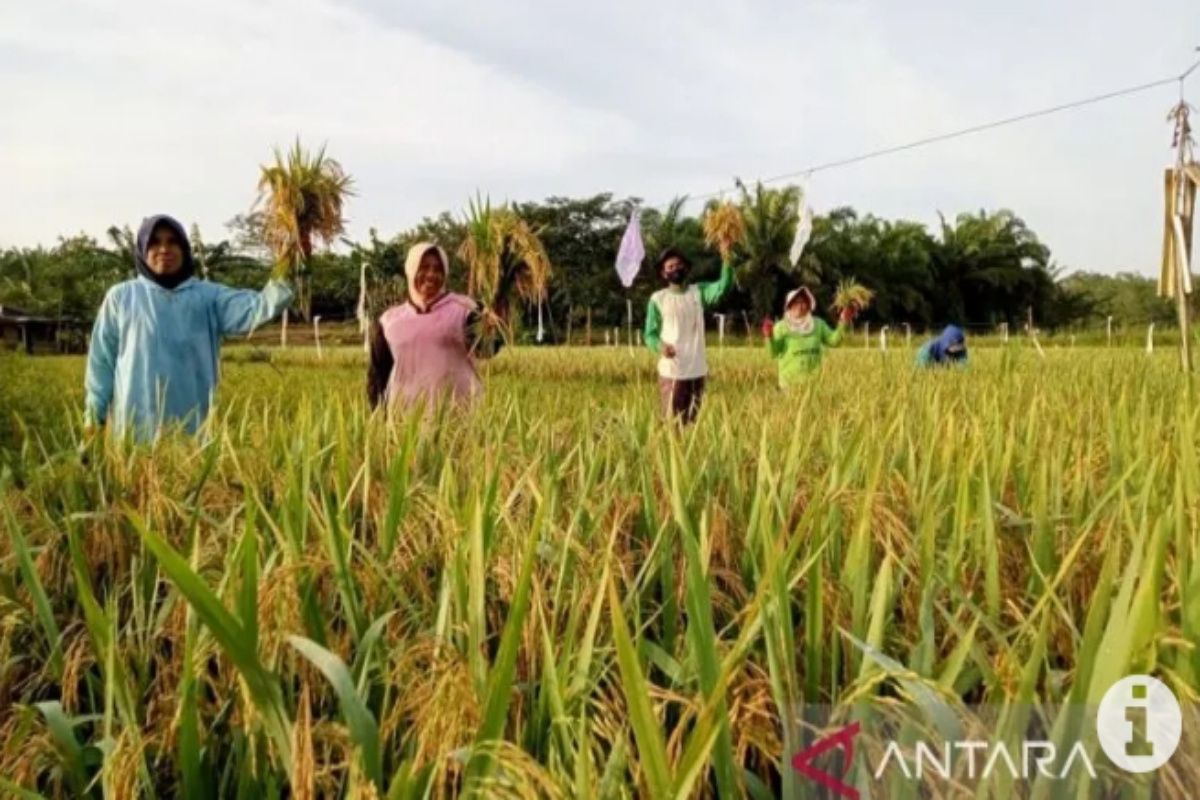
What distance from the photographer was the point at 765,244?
37594mm

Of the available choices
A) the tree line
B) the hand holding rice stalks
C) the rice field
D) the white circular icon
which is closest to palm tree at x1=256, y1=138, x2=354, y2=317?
the hand holding rice stalks

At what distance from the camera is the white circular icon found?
73cm

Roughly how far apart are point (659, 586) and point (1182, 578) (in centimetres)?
63

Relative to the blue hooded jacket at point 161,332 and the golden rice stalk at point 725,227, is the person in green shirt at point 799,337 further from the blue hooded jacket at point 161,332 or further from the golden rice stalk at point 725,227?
the blue hooded jacket at point 161,332

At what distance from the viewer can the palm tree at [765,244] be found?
3747 cm

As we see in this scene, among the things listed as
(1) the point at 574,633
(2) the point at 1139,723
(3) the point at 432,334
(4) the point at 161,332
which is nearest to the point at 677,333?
(3) the point at 432,334

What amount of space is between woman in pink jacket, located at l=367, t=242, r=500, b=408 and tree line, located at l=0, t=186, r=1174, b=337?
93.1ft

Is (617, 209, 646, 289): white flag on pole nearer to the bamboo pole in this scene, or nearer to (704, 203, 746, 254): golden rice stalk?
(704, 203, 746, 254): golden rice stalk

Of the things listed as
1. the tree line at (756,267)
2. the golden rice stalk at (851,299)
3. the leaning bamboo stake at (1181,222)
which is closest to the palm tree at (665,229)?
the tree line at (756,267)

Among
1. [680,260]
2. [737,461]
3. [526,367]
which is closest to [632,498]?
[737,461]

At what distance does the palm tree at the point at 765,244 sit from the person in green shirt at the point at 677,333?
108ft

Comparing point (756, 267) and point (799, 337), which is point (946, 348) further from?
point (756, 267)

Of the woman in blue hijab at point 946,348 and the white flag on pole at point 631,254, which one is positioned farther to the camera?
the white flag on pole at point 631,254

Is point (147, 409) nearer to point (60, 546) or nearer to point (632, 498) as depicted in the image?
point (60, 546)
